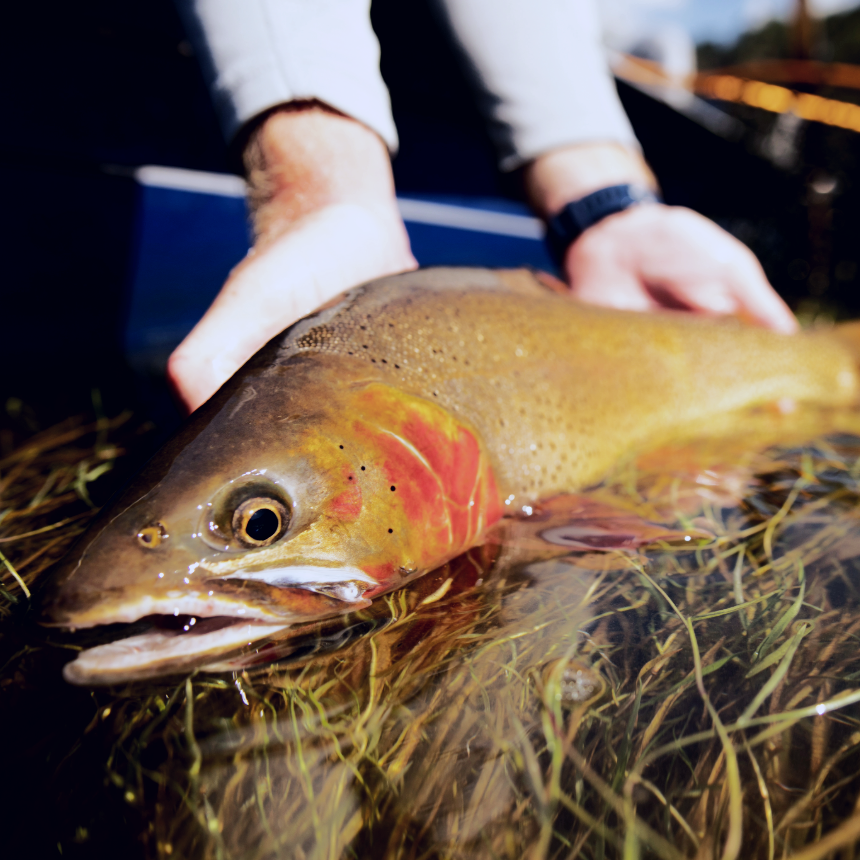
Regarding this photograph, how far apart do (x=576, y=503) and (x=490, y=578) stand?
51 cm

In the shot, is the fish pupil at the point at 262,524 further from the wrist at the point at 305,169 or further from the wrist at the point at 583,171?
the wrist at the point at 583,171

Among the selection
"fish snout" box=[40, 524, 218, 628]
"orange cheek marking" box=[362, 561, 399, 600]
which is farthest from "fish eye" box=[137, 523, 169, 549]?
"orange cheek marking" box=[362, 561, 399, 600]

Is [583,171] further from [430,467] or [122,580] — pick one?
[122,580]

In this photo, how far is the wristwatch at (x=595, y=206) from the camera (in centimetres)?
293

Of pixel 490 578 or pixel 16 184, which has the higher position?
pixel 16 184

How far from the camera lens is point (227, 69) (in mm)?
1976

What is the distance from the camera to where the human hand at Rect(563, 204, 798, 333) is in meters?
2.85

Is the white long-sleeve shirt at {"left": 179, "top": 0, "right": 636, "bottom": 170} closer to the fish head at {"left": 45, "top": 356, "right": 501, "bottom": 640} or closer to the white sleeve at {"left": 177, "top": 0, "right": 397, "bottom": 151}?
the white sleeve at {"left": 177, "top": 0, "right": 397, "bottom": 151}

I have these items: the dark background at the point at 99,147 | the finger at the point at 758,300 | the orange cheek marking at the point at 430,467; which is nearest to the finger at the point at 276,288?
the orange cheek marking at the point at 430,467

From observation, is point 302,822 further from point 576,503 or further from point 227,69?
point 227,69

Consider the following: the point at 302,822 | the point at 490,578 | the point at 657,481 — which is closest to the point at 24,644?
the point at 302,822

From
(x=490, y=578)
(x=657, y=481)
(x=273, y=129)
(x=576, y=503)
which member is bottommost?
(x=657, y=481)

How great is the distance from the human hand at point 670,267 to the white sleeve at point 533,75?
1.71 feet

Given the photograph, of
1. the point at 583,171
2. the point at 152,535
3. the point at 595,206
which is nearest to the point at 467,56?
the point at 583,171
